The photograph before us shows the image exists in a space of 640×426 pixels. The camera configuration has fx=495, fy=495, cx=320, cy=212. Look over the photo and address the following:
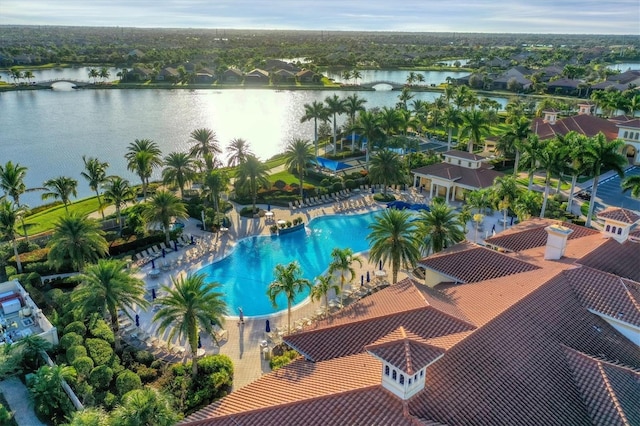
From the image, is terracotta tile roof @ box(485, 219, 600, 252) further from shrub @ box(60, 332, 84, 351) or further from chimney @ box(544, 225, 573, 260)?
shrub @ box(60, 332, 84, 351)

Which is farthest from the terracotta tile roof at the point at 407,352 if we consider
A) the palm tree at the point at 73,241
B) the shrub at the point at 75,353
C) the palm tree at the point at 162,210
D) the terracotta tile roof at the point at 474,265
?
the palm tree at the point at 162,210

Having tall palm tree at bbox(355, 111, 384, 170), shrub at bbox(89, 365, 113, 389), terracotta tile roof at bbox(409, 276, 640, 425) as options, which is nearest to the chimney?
terracotta tile roof at bbox(409, 276, 640, 425)

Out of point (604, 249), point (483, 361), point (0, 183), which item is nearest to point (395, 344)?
point (483, 361)

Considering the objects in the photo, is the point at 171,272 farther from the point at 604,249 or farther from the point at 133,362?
the point at 604,249

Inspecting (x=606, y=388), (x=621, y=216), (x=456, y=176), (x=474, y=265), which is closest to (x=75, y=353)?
(x=474, y=265)

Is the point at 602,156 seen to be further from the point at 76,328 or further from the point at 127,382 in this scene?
the point at 76,328

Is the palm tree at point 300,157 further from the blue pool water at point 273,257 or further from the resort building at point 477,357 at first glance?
the resort building at point 477,357
